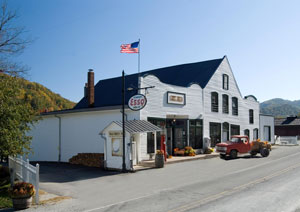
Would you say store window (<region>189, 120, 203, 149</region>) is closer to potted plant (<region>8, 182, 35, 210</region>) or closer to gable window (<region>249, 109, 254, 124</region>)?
gable window (<region>249, 109, 254, 124</region>)

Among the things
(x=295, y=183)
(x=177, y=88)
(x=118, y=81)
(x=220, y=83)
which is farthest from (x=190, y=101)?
(x=295, y=183)

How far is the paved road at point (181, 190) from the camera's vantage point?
9.62 metres

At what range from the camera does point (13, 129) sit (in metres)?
11.9

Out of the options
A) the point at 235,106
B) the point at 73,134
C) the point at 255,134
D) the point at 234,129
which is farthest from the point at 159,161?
the point at 255,134

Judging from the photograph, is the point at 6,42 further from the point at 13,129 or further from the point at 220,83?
the point at 220,83

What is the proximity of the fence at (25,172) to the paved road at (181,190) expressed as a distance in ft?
3.85

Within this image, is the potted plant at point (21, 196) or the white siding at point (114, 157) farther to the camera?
the white siding at point (114, 157)

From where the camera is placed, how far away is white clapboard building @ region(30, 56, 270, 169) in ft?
72.6

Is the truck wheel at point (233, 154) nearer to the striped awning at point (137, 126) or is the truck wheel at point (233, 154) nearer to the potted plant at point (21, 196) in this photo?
the striped awning at point (137, 126)

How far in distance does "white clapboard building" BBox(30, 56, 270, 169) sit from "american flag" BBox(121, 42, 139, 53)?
1.99 metres

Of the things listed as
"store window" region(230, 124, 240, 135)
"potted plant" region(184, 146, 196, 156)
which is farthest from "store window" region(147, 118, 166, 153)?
"store window" region(230, 124, 240, 135)

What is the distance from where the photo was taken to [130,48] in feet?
68.0

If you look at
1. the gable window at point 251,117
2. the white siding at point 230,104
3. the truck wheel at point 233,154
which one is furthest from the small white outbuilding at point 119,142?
the gable window at point 251,117

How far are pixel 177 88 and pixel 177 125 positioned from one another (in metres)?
3.26
